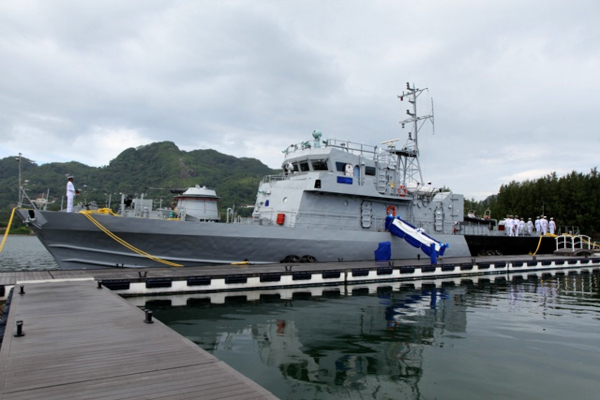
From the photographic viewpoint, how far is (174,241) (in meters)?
15.5

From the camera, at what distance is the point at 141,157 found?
113 m

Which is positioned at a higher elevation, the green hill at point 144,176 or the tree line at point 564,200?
the green hill at point 144,176

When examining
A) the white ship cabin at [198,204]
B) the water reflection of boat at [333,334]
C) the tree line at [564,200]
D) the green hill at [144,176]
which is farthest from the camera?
the green hill at [144,176]

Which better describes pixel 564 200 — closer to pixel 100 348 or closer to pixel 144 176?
pixel 100 348

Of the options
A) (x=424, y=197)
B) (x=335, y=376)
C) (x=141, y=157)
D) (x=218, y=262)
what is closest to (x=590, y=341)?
(x=335, y=376)

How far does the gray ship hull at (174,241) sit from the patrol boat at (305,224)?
35 millimetres

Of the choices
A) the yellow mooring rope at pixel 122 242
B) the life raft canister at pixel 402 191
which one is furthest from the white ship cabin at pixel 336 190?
the yellow mooring rope at pixel 122 242

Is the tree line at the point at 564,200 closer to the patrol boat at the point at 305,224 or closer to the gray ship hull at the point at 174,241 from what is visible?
the patrol boat at the point at 305,224

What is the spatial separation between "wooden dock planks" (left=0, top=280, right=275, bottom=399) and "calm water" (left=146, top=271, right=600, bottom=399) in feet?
4.78

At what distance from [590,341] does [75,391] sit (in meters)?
9.57

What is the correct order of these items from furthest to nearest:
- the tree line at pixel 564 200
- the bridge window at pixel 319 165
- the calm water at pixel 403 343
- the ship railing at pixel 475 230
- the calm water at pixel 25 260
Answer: the tree line at pixel 564 200 → the ship railing at pixel 475 230 → the calm water at pixel 25 260 → the bridge window at pixel 319 165 → the calm water at pixel 403 343

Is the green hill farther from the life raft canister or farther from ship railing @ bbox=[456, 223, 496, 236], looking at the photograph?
the life raft canister

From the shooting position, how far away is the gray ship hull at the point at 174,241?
46.9 ft

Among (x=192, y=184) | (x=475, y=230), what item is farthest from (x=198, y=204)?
(x=192, y=184)
